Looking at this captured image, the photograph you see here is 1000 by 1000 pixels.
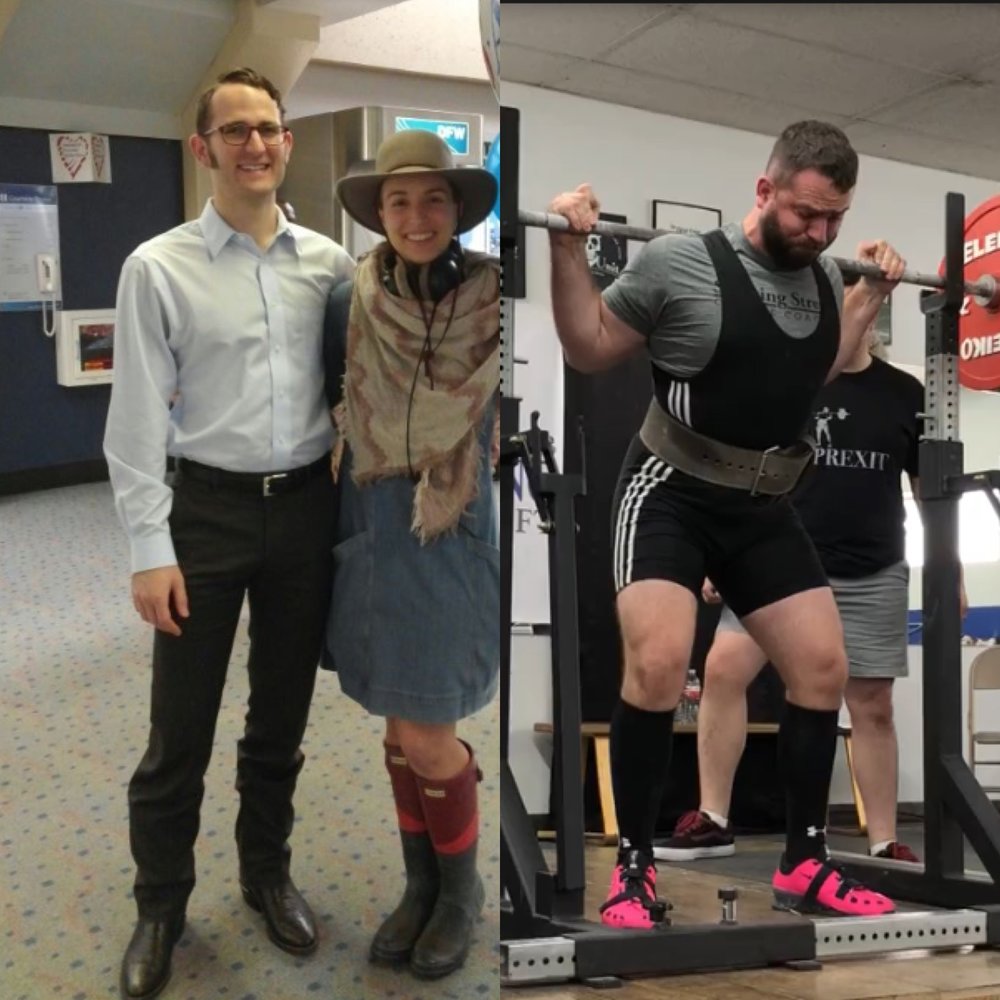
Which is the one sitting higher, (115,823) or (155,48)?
(155,48)

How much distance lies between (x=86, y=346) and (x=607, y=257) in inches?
41.0

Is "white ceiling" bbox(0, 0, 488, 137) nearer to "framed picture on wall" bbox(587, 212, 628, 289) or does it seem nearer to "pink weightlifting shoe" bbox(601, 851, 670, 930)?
"framed picture on wall" bbox(587, 212, 628, 289)

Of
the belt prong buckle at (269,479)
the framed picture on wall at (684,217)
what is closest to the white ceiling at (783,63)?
the framed picture on wall at (684,217)

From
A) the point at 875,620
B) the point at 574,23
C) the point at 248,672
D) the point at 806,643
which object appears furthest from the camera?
the point at 875,620

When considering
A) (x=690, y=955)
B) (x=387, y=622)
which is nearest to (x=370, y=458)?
(x=387, y=622)

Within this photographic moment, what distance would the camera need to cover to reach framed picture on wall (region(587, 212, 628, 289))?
158 cm

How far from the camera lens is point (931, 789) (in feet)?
6.42

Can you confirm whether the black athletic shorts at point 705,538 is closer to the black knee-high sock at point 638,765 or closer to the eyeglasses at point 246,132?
the black knee-high sock at point 638,765

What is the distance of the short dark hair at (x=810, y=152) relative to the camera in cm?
168

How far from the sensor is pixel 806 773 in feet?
5.88

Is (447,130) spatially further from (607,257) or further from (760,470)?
(760,470)

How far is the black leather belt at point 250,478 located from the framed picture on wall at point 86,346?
8cm

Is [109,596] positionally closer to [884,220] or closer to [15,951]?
[15,951]

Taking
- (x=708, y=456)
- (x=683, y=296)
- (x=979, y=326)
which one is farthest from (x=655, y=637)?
(x=979, y=326)
